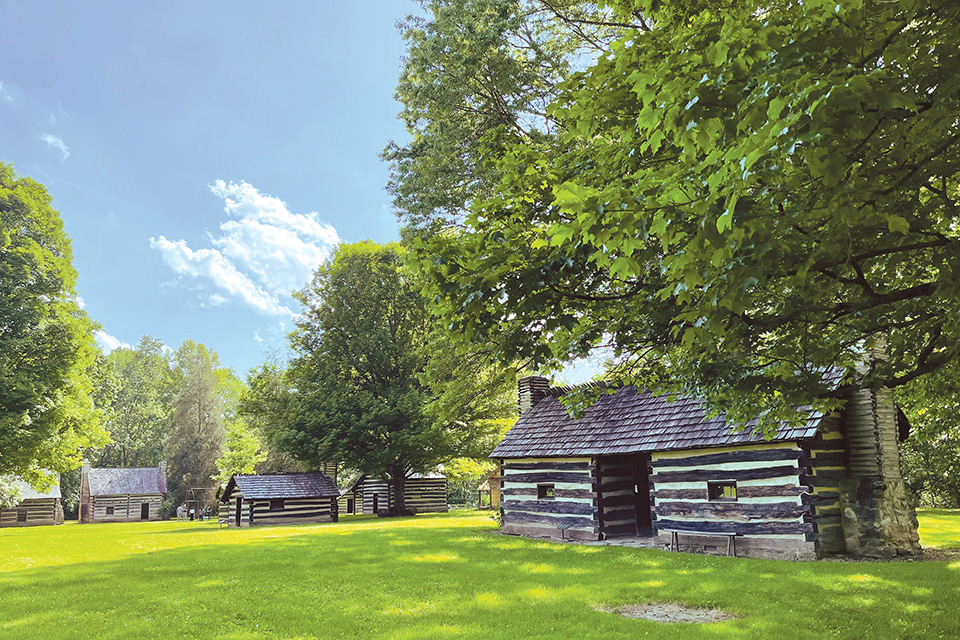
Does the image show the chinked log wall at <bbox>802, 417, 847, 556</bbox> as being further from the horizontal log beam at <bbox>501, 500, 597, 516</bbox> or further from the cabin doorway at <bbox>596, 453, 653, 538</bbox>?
the horizontal log beam at <bbox>501, 500, 597, 516</bbox>

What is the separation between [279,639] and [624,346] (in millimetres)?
6137

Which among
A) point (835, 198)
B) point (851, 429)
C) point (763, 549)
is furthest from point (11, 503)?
point (835, 198)

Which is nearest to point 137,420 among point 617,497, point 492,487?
point 492,487

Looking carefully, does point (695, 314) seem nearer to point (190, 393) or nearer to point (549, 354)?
point (549, 354)

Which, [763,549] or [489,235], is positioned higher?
[489,235]

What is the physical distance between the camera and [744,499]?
1561 centimetres

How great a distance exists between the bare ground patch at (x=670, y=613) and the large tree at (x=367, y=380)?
81.9ft

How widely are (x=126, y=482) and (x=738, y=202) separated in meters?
69.6

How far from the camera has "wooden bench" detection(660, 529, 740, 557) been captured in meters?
15.5

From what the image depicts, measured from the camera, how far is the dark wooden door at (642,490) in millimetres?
22500

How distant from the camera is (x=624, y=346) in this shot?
7711 mm

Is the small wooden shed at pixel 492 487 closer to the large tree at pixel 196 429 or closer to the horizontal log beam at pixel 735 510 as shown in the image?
the large tree at pixel 196 429

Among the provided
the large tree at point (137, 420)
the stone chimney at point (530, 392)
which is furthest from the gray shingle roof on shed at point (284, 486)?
the large tree at point (137, 420)

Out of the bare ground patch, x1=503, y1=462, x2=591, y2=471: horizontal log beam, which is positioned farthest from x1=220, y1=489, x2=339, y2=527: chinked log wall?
the bare ground patch
